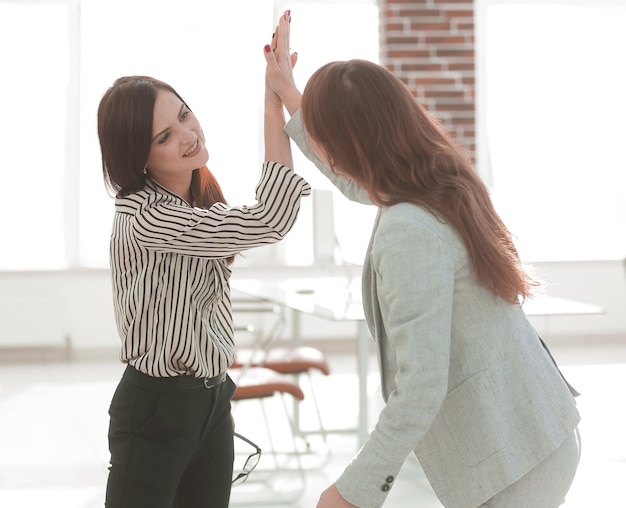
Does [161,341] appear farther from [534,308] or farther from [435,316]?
[534,308]

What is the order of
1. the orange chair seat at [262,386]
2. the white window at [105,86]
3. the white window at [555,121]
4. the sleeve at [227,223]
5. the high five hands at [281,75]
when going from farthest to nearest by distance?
the white window at [555,121] → the white window at [105,86] → the orange chair seat at [262,386] → the high five hands at [281,75] → the sleeve at [227,223]

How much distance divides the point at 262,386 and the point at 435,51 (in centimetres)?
387

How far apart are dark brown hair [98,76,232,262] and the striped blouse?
0.15 ft

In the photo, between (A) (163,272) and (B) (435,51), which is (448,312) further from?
(B) (435,51)

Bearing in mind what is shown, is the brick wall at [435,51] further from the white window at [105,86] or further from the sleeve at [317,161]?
the sleeve at [317,161]

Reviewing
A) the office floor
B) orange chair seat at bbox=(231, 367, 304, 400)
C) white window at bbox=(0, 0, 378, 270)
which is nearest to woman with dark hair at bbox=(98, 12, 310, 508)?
orange chair seat at bbox=(231, 367, 304, 400)

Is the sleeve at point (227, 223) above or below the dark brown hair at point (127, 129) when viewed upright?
below

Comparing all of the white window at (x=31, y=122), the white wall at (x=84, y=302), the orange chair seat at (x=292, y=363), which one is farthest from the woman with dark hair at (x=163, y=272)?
the white window at (x=31, y=122)

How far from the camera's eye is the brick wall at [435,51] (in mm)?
6801

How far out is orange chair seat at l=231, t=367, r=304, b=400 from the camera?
3.55 meters

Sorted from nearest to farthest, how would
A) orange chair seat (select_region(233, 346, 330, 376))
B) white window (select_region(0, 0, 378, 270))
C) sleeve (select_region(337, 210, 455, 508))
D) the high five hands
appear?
sleeve (select_region(337, 210, 455, 508)), the high five hands, orange chair seat (select_region(233, 346, 330, 376)), white window (select_region(0, 0, 378, 270))

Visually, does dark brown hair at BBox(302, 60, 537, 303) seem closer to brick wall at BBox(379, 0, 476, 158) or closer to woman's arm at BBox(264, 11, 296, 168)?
woman's arm at BBox(264, 11, 296, 168)

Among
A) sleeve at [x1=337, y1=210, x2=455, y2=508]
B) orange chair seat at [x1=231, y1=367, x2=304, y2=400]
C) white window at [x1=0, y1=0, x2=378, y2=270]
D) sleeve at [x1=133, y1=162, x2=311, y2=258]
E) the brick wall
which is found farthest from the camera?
white window at [x1=0, y1=0, x2=378, y2=270]

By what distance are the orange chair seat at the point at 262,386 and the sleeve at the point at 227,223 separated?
196 centimetres
